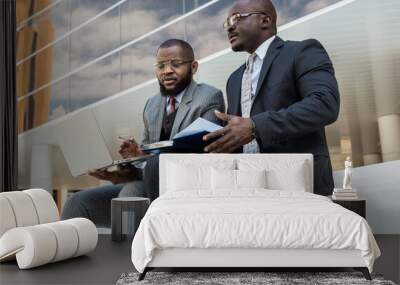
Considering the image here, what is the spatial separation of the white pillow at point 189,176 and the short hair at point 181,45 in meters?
1.46

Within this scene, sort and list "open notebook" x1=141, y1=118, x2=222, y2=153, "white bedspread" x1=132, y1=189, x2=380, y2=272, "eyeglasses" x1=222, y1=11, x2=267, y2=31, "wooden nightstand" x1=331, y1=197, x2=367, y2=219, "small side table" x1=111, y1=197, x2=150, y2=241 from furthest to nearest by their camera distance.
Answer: "eyeglasses" x1=222, y1=11, x2=267, y2=31, "open notebook" x1=141, y1=118, x2=222, y2=153, "small side table" x1=111, y1=197, x2=150, y2=241, "wooden nightstand" x1=331, y1=197, x2=367, y2=219, "white bedspread" x1=132, y1=189, x2=380, y2=272

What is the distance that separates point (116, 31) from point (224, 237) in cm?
353

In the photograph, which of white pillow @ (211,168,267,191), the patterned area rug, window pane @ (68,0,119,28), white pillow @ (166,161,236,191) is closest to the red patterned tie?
white pillow @ (166,161,236,191)

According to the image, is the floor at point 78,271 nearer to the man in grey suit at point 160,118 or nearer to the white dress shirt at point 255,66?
the man in grey suit at point 160,118

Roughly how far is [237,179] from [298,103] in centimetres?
116

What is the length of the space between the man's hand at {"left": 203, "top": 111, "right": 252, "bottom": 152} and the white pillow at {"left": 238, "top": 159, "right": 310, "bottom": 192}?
35cm

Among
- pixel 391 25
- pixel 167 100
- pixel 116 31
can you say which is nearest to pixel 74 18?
pixel 116 31

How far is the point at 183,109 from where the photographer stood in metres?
6.18

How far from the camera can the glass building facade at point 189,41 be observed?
5.91 m

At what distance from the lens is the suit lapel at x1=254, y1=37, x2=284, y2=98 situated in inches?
231

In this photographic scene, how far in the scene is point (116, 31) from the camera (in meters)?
6.43

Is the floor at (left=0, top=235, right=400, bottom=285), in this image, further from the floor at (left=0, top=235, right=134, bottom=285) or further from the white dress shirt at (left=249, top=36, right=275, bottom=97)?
the white dress shirt at (left=249, top=36, right=275, bottom=97)

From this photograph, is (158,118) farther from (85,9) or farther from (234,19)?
(85,9)

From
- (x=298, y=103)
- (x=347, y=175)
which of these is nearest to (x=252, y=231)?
(x=347, y=175)
